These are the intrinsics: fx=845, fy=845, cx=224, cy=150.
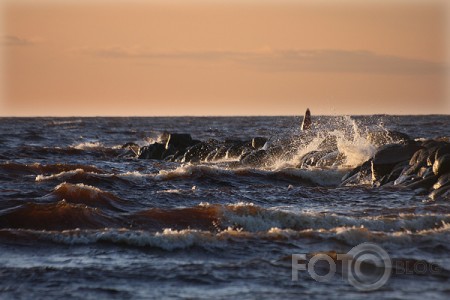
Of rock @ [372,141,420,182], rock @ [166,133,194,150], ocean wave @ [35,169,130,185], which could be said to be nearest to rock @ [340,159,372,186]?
rock @ [372,141,420,182]

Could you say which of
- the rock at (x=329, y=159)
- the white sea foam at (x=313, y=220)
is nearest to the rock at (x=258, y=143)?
the rock at (x=329, y=159)

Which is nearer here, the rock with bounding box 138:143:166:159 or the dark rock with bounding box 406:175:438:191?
the dark rock with bounding box 406:175:438:191

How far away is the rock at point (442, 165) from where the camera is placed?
73.1ft

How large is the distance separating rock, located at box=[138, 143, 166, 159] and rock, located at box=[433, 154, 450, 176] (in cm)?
2210

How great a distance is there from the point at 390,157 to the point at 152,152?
19730mm

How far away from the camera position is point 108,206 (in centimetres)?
2108

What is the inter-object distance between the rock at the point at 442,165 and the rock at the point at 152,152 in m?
22.1

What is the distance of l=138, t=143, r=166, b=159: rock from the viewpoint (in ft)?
142

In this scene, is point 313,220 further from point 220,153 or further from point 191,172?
point 220,153

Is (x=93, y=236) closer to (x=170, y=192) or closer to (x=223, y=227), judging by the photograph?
(x=223, y=227)

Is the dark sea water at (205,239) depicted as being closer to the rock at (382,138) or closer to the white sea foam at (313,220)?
the white sea foam at (313,220)

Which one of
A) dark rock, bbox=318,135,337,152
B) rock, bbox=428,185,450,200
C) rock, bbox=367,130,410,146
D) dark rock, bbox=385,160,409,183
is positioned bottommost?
rock, bbox=428,185,450,200

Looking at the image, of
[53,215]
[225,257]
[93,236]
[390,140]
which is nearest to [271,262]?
[225,257]

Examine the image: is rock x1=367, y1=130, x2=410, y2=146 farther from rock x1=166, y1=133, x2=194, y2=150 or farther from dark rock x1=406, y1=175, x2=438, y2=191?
rock x1=166, y1=133, x2=194, y2=150
